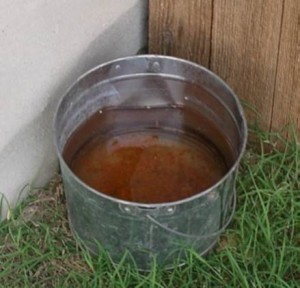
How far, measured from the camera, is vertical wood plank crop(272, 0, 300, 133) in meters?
2.15

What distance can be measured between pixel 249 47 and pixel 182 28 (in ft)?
0.63

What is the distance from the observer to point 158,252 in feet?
6.79

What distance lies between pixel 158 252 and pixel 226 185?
22cm

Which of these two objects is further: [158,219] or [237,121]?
[237,121]

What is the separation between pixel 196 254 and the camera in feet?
6.80

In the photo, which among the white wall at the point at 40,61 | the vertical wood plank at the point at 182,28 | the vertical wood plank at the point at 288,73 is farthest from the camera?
→ the vertical wood plank at the point at 182,28

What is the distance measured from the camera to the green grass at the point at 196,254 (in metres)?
2.11

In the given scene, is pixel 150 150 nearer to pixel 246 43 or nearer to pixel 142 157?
pixel 142 157

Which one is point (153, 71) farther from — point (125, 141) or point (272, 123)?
point (272, 123)

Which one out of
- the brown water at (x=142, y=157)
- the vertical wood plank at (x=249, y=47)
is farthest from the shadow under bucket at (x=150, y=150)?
the vertical wood plank at (x=249, y=47)

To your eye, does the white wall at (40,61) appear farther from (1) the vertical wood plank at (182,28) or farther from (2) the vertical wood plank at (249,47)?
(2) the vertical wood plank at (249,47)

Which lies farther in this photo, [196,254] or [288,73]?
[288,73]

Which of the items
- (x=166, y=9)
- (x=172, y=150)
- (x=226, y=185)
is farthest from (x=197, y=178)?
(x=166, y=9)

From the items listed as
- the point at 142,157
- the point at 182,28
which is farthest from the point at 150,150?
the point at 182,28
